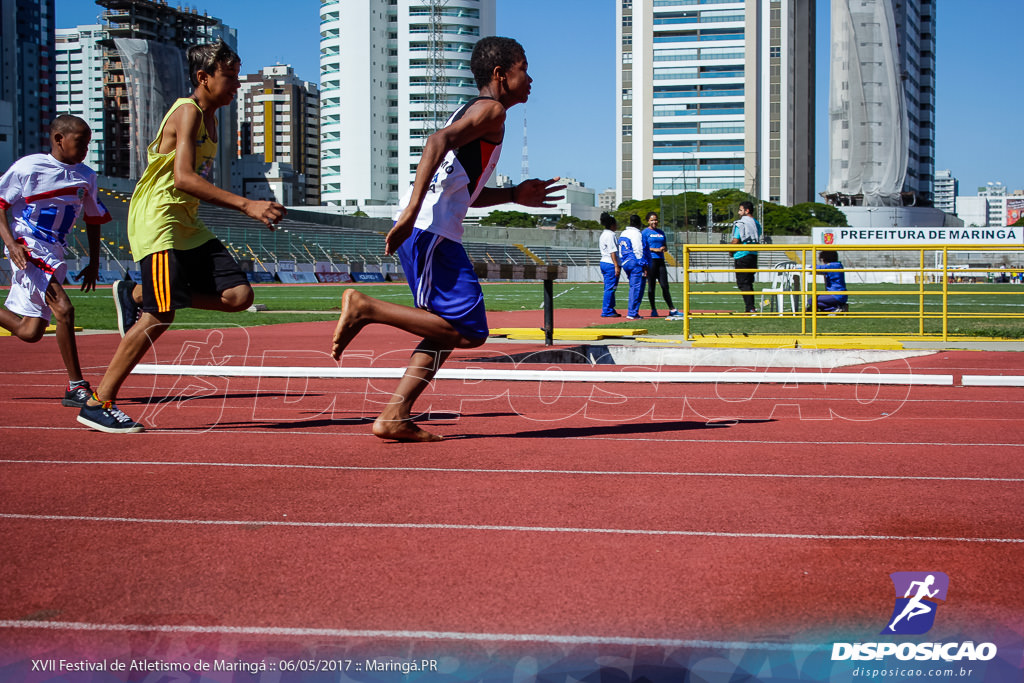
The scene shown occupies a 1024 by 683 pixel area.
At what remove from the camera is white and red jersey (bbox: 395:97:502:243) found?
5102 millimetres

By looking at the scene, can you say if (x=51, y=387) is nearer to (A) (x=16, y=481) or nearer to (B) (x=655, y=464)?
(A) (x=16, y=481)

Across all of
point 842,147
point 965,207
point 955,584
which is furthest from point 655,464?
point 965,207

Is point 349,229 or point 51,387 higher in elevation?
point 349,229

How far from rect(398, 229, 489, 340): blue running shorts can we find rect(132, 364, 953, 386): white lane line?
2.98 metres

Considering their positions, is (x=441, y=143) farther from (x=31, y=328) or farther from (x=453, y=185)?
(x=31, y=328)

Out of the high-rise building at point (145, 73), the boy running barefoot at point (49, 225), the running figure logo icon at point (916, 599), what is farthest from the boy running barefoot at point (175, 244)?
the high-rise building at point (145, 73)

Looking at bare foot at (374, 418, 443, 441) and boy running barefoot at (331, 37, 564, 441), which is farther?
bare foot at (374, 418, 443, 441)

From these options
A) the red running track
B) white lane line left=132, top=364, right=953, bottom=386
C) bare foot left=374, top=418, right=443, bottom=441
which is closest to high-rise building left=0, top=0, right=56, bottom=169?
white lane line left=132, top=364, right=953, bottom=386

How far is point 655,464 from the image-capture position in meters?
4.85

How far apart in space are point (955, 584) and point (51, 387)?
700cm

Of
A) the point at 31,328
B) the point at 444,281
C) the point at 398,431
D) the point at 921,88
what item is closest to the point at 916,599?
the point at 444,281

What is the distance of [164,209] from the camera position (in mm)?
5621

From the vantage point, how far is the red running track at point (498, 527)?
2625mm

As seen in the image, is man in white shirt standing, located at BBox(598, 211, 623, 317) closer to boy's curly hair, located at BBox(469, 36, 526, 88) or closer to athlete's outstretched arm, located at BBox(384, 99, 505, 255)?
boy's curly hair, located at BBox(469, 36, 526, 88)
